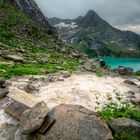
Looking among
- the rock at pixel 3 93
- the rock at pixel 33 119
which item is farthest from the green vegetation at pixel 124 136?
the rock at pixel 3 93

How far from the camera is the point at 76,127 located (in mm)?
17438

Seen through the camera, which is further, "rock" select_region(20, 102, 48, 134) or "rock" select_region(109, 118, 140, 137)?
"rock" select_region(109, 118, 140, 137)

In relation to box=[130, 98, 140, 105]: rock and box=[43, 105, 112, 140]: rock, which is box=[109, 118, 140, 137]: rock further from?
box=[130, 98, 140, 105]: rock

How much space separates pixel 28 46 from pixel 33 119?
154 ft

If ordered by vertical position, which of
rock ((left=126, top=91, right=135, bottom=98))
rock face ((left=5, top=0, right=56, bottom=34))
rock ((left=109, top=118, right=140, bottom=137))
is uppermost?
rock face ((left=5, top=0, right=56, bottom=34))

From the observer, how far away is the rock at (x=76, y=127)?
17.0m

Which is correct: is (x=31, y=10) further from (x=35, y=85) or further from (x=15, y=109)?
(x=15, y=109)

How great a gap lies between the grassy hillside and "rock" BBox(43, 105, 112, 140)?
64.0 ft

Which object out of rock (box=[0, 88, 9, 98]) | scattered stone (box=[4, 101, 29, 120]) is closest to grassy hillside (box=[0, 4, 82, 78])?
rock (box=[0, 88, 9, 98])

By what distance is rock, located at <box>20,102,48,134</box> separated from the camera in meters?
17.5

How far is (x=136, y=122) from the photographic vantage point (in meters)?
19.1

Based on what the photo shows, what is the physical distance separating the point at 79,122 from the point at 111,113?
475 centimetres

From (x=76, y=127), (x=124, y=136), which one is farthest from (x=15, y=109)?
(x=124, y=136)

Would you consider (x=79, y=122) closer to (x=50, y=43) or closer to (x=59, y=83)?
(x=59, y=83)
